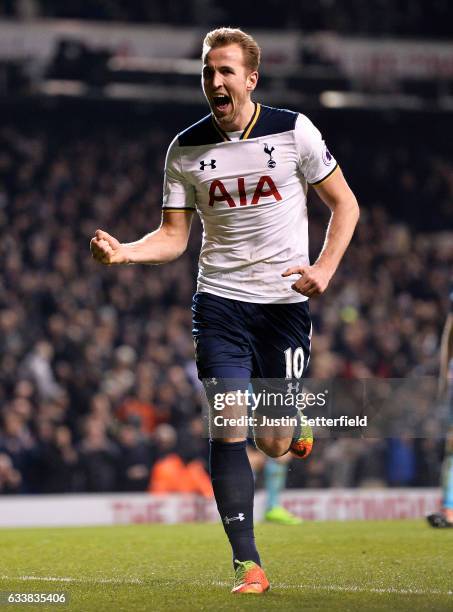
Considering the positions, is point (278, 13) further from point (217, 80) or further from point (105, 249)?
point (105, 249)

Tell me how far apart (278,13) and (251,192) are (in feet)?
64.5

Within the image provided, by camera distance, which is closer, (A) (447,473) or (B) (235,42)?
(B) (235,42)

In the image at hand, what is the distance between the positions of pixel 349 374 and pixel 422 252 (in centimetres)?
585

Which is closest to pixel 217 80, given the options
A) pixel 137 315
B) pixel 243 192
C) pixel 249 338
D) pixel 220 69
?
pixel 220 69

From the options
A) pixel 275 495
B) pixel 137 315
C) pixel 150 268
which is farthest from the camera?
pixel 150 268

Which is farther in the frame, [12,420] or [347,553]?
[12,420]

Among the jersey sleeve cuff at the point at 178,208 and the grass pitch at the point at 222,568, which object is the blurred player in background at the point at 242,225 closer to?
the jersey sleeve cuff at the point at 178,208

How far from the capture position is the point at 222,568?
6.32 metres

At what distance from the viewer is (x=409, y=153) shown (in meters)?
26.1

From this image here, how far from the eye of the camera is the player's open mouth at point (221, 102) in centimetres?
541

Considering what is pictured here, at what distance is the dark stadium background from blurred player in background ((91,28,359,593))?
7.91m

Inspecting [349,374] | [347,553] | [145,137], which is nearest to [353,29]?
[145,137]

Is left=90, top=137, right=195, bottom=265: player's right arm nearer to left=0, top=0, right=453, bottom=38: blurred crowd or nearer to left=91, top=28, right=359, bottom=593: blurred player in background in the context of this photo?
left=91, top=28, right=359, bottom=593: blurred player in background

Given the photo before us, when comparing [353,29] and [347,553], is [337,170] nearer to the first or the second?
[347,553]
